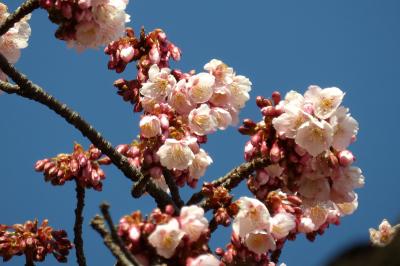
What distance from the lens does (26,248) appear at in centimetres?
505

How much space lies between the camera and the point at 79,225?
5.01m

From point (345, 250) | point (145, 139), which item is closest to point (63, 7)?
point (145, 139)

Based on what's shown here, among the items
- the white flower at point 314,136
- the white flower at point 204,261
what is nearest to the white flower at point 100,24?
the white flower at point 314,136

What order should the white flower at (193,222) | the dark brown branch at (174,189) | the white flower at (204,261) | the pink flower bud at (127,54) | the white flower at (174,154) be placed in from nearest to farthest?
the white flower at (204,261)
the white flower at (193,222)
the white flower at (174,154)
the dark brown branch at (174,189)
the pink flower bud at (127,54)

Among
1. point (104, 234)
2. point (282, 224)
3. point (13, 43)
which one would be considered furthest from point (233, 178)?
point (13, 43)

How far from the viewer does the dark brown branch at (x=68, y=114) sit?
4.38 meters

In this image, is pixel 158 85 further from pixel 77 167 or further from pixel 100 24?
pixel 77 167

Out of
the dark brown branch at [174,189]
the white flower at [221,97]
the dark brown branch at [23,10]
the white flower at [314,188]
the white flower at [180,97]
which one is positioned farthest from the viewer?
the white flower at [221,97]

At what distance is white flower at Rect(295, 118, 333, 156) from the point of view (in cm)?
370

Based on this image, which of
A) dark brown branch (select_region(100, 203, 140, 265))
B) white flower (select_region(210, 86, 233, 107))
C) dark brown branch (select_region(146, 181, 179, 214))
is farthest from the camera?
white flower (select_region(210, 86, 233, 107))

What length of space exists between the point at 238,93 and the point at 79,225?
72.5 inches

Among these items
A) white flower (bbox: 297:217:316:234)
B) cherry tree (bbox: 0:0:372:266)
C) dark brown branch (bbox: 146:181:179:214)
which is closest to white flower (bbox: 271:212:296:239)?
cherry tree (bbox: 0:0:372:266)

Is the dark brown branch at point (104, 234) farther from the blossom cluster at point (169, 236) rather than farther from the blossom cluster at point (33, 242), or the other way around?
the blossom cluster at point (33, 242)

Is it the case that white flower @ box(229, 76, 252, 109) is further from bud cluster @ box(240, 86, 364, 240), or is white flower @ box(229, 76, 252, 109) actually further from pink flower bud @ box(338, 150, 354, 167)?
pink flower bud @ box(338, 150, 354, 167)
